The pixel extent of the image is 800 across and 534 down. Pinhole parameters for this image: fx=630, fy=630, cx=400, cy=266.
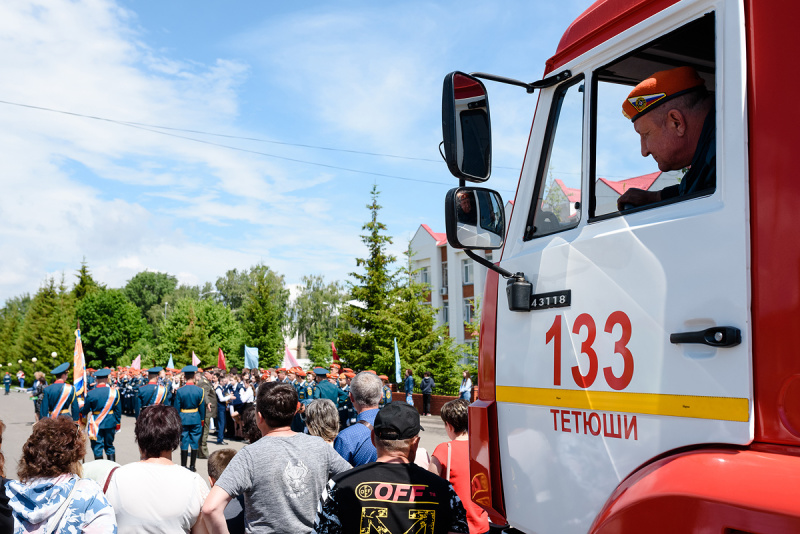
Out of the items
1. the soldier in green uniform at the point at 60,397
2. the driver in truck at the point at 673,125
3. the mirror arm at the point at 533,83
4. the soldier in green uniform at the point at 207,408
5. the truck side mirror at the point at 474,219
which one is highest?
the mirror arm at the point at 533,83

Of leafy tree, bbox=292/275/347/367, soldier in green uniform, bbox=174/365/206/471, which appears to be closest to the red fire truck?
soldier in green uniform, bbox=174/365/206/471

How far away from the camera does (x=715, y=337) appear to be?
170 centimetres

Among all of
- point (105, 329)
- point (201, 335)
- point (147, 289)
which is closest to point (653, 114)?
point (201, 335)

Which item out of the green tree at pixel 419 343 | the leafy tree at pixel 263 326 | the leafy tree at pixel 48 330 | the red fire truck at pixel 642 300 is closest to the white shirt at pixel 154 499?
the red fire truck at pixel 642 300

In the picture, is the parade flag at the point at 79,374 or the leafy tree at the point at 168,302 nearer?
the parade flag at the point at 79,374

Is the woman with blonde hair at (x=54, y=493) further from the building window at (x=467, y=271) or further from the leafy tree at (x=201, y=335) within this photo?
the leafy tree at (x=201, y=335)

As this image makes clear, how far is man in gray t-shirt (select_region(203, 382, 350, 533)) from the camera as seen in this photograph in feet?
10.4

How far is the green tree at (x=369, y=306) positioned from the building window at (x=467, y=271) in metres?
11.0

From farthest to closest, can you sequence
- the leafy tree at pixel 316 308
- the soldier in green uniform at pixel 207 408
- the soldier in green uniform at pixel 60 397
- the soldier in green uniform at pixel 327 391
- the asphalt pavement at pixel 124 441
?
the leafy tree at pixel 316 308 < the soldier in green uniform at pixel 207 408 < the soldier in green uniform at pixel 327 391 < the asphalt pavement at pixel 124 441 < the soldier in green uniform at pixel 60 397

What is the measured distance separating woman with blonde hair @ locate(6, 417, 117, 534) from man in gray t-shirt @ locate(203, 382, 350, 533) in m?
0.51

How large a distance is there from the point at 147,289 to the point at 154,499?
90927 millimetres

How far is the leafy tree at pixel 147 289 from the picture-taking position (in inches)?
3388

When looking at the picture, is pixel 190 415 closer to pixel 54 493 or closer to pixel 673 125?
pixel 54 493

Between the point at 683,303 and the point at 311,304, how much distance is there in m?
56.1
